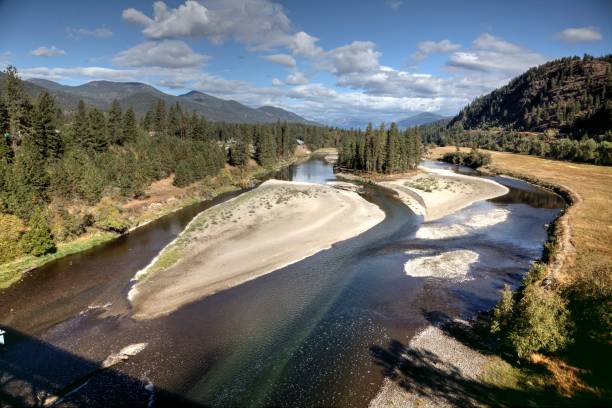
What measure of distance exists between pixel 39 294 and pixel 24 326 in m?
5.77

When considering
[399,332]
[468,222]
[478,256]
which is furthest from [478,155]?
[399,332]

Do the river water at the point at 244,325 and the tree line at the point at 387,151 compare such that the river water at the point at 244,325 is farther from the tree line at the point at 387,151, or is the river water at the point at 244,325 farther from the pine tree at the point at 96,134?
the tree line at the point at 387,151

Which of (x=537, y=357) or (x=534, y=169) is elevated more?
(x=534, y=169)

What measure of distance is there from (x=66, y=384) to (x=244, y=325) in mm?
12056

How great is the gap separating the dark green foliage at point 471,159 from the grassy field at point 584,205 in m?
4.54

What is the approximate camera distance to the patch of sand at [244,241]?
32.7 meters

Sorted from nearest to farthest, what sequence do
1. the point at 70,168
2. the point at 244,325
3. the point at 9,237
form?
the point at 244,325 < the point at 9,237 < the point at 70,168

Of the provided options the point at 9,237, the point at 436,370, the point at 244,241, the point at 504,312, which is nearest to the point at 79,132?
the point at 9,237

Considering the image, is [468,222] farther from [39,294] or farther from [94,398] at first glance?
[39,294]

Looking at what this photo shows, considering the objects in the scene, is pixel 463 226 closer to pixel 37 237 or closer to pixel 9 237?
pixel 37 237

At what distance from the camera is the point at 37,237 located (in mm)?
39094

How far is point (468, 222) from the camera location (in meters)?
56.3

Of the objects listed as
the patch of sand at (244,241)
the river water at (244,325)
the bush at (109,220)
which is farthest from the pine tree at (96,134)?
the river water at (244,325)

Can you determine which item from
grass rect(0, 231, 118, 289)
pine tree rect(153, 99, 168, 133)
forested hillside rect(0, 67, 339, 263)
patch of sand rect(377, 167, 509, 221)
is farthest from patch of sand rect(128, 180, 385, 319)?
pine tree rect(153, 99, 168, 133)
